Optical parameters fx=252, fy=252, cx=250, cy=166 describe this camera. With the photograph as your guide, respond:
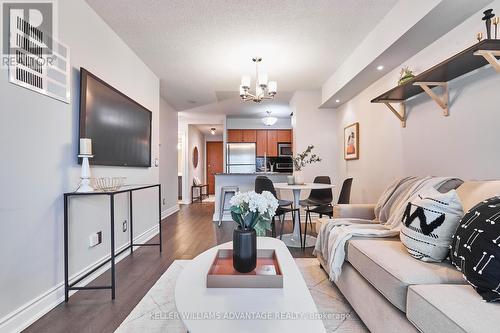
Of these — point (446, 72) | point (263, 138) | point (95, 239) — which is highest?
point (263, 138)

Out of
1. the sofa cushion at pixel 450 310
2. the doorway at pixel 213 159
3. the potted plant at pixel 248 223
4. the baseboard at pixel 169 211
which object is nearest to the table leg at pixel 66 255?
the potted plant at pixel 248 223

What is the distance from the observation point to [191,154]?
798 centimetres

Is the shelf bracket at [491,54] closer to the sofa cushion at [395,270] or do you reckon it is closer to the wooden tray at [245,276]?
the sofa cushion at [395,270]

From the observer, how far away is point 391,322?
1.28 m

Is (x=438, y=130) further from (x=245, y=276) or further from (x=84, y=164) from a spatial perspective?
(x=84, y=164)

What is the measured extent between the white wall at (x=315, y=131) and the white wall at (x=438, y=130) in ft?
3.51

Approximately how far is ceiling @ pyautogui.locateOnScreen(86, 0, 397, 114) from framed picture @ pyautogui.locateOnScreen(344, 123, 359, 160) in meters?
0.99

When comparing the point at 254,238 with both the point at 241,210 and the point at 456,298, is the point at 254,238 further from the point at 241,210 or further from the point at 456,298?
the point at 456,298

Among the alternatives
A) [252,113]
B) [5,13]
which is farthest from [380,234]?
[252,113]

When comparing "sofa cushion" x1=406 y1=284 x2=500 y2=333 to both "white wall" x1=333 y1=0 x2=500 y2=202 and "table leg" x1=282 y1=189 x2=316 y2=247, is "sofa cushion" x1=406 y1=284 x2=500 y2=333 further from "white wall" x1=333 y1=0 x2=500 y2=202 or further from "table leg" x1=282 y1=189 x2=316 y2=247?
"table leg" x1=282 y1=189 x2=316 y2=247

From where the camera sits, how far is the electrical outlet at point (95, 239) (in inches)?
93.3

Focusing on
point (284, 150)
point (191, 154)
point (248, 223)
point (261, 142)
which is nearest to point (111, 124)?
point (248, 223)

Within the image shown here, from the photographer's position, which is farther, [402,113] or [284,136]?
[284,136]

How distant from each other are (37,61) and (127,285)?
1.89 meters
